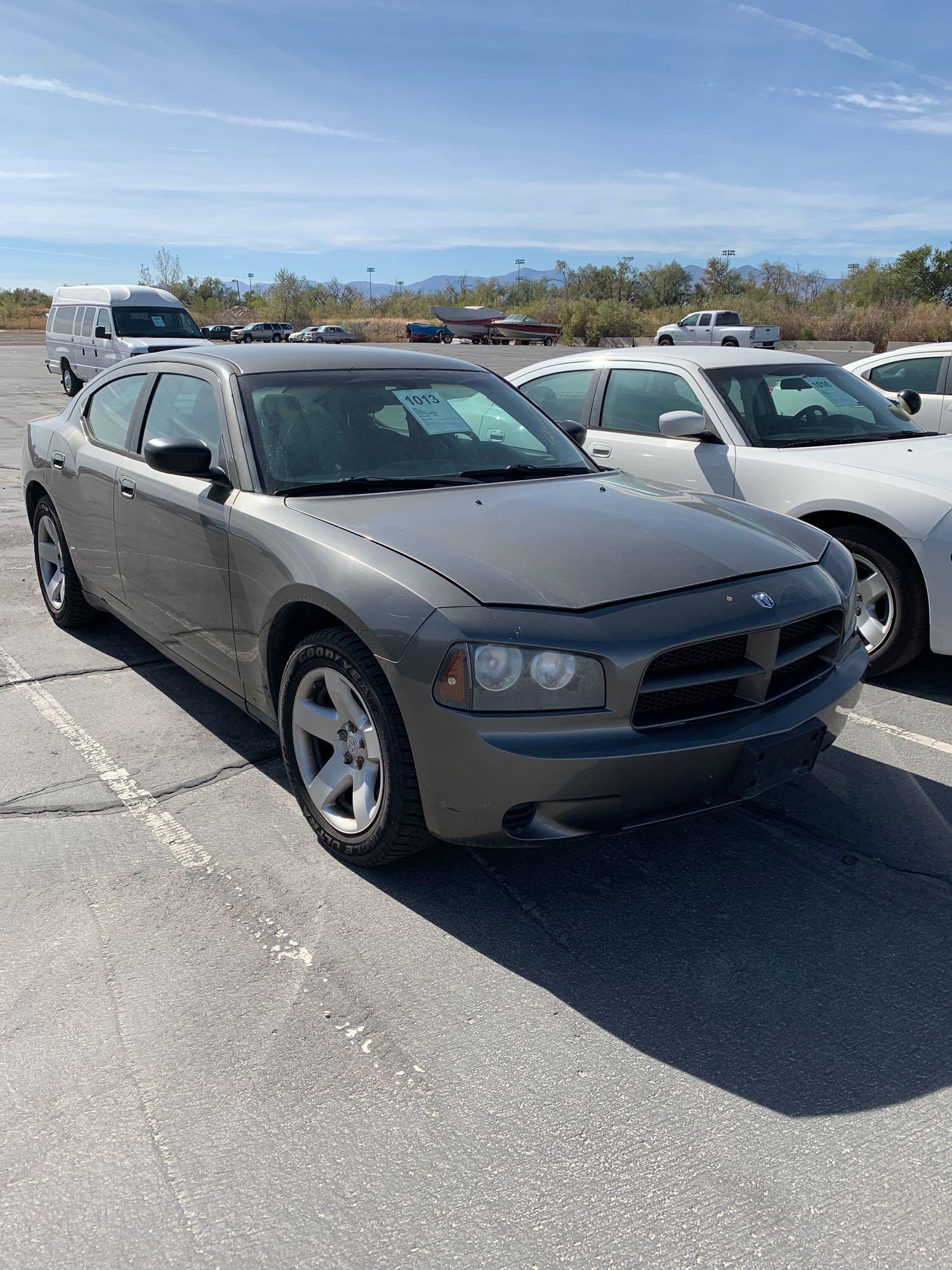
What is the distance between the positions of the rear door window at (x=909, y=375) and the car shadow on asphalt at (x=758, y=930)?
570cm

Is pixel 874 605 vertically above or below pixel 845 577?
below

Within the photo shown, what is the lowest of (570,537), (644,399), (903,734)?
(903,734)

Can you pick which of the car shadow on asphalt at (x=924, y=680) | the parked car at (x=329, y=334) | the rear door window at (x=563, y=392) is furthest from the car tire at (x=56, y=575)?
the parked car at (x=329, y=334)

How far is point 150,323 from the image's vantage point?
2059cm

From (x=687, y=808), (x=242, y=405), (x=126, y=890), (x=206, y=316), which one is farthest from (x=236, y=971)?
(x=206, y=316)

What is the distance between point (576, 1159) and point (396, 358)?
3.46 meters

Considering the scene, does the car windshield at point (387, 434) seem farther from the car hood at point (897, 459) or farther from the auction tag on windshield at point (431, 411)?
the car hood at point (897, 459)

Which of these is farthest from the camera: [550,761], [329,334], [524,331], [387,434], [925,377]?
[329,334]

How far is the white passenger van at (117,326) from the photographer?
20109mm

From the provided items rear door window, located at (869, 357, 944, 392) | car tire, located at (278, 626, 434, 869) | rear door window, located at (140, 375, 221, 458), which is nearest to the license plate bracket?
car tire, located at (278, 626, 434, 869)

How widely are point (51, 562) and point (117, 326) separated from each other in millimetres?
15981

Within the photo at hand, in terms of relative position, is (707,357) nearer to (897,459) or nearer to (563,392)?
(563,392)

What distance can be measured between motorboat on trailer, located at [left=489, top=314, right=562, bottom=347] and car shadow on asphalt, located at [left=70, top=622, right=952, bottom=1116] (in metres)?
Answer: 56.7

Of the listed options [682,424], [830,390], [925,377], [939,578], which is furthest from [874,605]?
[925,377]
